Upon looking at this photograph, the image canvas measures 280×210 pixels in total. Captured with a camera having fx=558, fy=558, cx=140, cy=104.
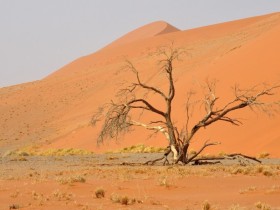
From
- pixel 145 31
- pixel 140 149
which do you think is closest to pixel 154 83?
pixel 140 149

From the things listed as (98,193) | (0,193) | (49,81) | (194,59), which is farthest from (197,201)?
(49,81)

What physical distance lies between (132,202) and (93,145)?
87.6 feet

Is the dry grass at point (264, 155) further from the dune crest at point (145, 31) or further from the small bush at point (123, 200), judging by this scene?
the dune crest at point (145, 31)

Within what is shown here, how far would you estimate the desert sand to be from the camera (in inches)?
452

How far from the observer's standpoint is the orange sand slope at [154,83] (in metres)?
29.1

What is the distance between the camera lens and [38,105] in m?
64.1

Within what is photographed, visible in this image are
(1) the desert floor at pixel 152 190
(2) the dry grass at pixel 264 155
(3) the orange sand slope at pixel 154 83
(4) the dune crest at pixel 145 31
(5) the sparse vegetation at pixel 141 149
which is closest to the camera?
(1) the desert floor at pixel 152 190

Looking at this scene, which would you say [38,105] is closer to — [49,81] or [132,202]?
[49,81]

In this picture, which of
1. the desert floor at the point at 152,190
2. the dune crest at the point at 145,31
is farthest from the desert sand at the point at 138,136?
the dune crest at the point at 145,31

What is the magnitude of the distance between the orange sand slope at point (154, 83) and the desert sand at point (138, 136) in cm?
10

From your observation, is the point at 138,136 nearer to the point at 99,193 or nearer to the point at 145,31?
the point at 99,193

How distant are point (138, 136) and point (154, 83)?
64.1ft

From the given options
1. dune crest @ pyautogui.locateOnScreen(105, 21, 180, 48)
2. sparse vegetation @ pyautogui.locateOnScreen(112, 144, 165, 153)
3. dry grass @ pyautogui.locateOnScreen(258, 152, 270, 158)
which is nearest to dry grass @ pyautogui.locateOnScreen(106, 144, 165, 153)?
sparse vegetation @ pyautogui.locateOnScreen(112, 144, 165, 153)

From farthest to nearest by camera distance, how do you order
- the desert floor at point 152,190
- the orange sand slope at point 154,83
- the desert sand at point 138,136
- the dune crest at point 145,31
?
the dune crest at point 145,31 → the orange sand slope at point 154,83 → the desert sand at point 138,136 → the desert floor at point 152,190
